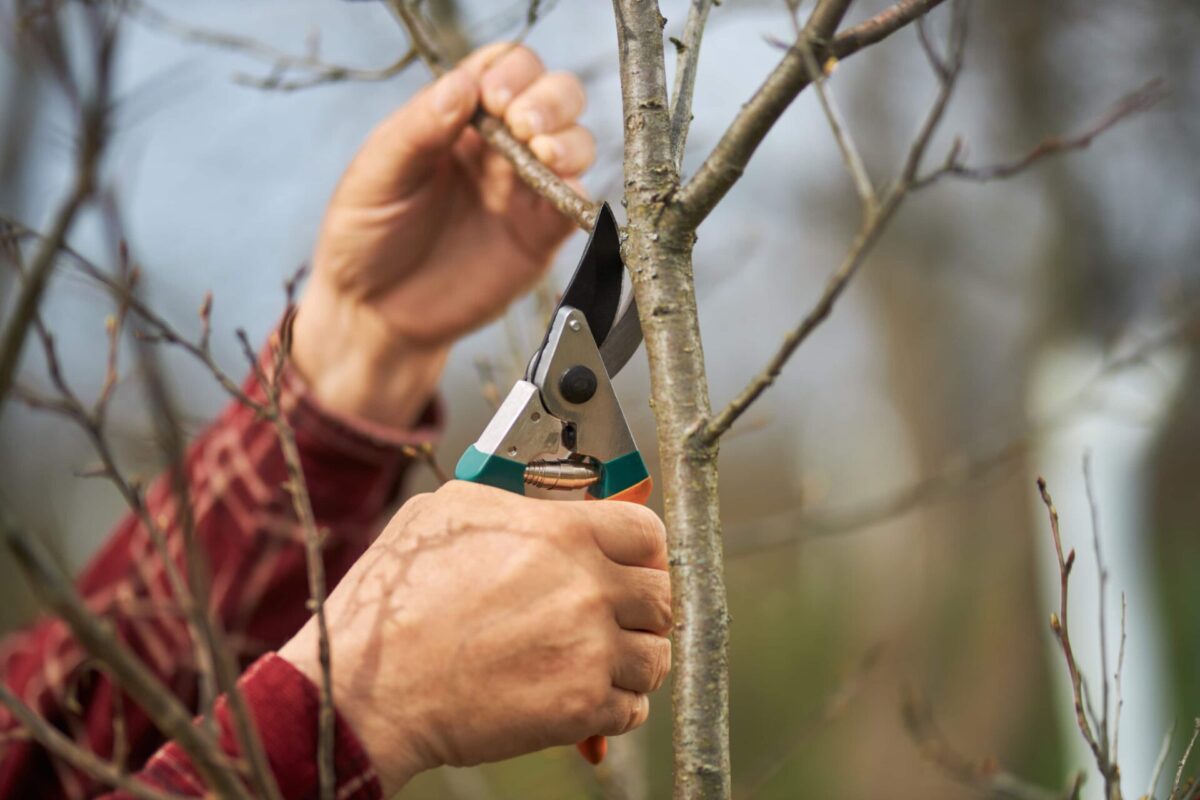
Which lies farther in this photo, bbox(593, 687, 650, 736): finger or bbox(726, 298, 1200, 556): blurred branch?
bbox(726, 298, 1200, 556): blurred branch

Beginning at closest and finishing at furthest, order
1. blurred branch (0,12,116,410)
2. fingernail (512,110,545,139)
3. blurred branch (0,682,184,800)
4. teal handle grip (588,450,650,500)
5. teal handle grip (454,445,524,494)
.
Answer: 1. blurred branch (0,12,116,410)
2. blurred branch (0,682,184,800)
3. teal handle grip (454,445,524,494)
4. teal handle grip (588,450,650,500)
5. fingernail (512,110,545,139)

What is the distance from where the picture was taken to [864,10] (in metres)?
4.61

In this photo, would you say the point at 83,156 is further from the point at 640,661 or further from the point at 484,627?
the point at 640,661

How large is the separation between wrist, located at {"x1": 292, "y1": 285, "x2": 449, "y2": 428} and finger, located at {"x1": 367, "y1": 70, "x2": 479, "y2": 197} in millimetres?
345

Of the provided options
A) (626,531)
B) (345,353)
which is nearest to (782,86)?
(626,531)

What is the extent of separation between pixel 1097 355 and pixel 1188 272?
1.87 ft

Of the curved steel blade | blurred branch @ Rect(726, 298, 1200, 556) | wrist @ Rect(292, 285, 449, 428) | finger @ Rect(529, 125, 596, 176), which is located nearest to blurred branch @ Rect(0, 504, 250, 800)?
the curved steel blade

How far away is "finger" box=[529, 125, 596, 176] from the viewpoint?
5.57ft

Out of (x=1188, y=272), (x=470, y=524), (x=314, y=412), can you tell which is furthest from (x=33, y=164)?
(x=1188, y=272)

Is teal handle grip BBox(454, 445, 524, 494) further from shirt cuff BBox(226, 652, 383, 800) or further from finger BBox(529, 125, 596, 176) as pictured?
finger BBox(529, 125, 596, 176)

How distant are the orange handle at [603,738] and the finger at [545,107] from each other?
76cm

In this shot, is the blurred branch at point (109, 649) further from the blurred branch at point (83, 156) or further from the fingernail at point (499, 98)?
the fingernail at point (499, 98)

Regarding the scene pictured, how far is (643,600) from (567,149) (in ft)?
3.09

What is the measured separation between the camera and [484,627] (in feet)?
3.30
